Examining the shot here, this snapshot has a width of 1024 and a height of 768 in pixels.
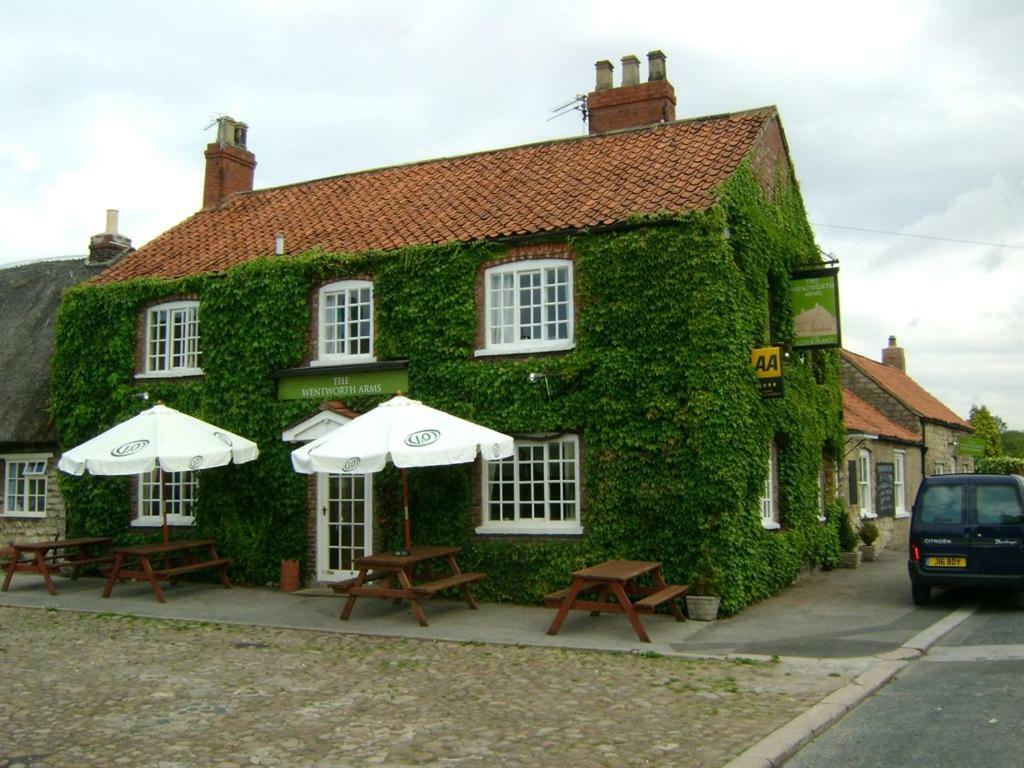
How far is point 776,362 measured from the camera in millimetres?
14883

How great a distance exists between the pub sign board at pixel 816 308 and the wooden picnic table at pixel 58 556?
12555 mm

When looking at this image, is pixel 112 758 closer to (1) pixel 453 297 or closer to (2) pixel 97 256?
(1) pixel 453 297

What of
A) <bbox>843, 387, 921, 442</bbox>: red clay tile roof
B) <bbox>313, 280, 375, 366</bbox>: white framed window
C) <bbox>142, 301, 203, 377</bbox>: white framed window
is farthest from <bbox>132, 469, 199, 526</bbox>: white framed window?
<bbox>843, 387, 921, 442</bbox>: red clay tile roof

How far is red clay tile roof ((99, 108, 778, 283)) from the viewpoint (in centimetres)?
1556

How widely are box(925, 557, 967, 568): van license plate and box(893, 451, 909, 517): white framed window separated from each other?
41.2 ft

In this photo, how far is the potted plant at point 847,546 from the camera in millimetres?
19922

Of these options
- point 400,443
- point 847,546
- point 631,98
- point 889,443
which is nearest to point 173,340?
point 400,443

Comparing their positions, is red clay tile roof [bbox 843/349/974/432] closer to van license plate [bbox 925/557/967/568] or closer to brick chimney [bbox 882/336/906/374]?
brick chimney [bbox 882/336/906/374]

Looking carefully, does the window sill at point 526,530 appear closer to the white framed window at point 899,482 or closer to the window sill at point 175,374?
the window sill at point 175,374

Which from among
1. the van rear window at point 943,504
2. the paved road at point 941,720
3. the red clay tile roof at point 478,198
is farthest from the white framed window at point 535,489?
the paved road at point 941,720

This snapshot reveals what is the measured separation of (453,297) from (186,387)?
559 centimetres

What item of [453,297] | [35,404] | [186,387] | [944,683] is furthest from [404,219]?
[944,683]

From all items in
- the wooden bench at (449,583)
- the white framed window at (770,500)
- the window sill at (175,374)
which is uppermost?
the window sill at (175,374)

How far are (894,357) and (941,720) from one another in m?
30.7
